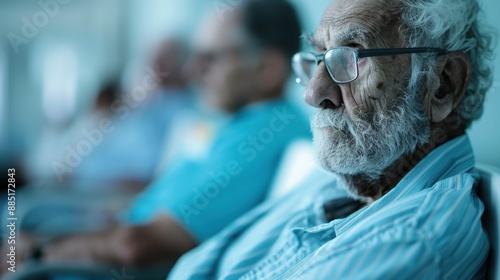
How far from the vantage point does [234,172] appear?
4.95 ft

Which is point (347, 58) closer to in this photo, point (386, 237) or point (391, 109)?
point (391, 109)

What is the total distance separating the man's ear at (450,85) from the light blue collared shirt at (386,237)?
2.3 inches

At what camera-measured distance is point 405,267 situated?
68 cm

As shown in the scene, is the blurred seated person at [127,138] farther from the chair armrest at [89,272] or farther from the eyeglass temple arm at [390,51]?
the eyeglass temple arm at [390,51]

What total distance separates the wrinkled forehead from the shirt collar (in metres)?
0.20

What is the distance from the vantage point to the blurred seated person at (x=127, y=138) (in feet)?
8.86

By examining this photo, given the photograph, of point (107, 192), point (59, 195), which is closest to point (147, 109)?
point (107, 192)

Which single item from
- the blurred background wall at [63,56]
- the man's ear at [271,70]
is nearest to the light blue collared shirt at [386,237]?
the man's ear at [271,70]

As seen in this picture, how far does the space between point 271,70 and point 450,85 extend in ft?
2.76

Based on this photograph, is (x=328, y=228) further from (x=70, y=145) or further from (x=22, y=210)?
(x=70, y=145)

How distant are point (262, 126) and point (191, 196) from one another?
0.29 m

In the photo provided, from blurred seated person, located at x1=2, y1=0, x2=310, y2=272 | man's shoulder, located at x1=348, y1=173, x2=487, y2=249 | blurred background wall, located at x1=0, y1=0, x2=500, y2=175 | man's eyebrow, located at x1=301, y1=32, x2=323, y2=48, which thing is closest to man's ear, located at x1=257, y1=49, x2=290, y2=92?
blurred seated person, located at x1=2, y1=0, x2=310, y2=272

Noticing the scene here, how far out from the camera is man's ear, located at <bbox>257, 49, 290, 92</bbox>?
5.61 ft

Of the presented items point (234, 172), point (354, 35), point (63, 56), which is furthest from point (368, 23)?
point (63, 56)
